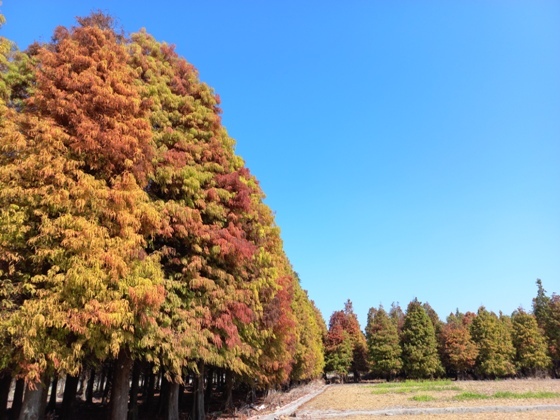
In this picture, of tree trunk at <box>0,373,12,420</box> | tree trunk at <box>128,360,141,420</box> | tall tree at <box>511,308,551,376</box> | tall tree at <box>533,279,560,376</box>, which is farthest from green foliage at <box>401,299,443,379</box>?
tree trunk at <box>0,373,12,420</box>

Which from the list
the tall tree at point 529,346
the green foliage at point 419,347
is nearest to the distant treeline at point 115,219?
the green foliage at point 419,347

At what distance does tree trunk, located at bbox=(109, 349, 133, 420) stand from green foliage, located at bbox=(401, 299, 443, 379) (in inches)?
2304

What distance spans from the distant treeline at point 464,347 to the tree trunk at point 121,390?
192 ft

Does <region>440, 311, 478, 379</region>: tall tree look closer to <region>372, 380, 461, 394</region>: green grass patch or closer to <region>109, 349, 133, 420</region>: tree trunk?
<region>372, 380, 461, 394</region>: green grass patch

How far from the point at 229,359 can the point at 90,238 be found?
6.69 metres

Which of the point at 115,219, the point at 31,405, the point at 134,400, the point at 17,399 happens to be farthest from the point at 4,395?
the point at 115,219

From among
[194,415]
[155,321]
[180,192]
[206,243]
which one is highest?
[180,192]

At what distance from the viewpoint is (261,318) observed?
1748 centimetres

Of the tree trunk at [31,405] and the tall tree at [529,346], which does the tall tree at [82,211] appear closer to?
the tree trunk at [31,405]

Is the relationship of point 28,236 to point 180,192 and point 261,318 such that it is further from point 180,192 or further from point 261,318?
point 261,318


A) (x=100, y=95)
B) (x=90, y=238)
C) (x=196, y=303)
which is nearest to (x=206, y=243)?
(x=196, y=303)

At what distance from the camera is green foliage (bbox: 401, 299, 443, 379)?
61.8m

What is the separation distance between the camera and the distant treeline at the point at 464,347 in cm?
6138

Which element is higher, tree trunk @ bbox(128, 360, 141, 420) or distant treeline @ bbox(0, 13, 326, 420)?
distant treeline @ bbox(0, 13, 326, 420)
